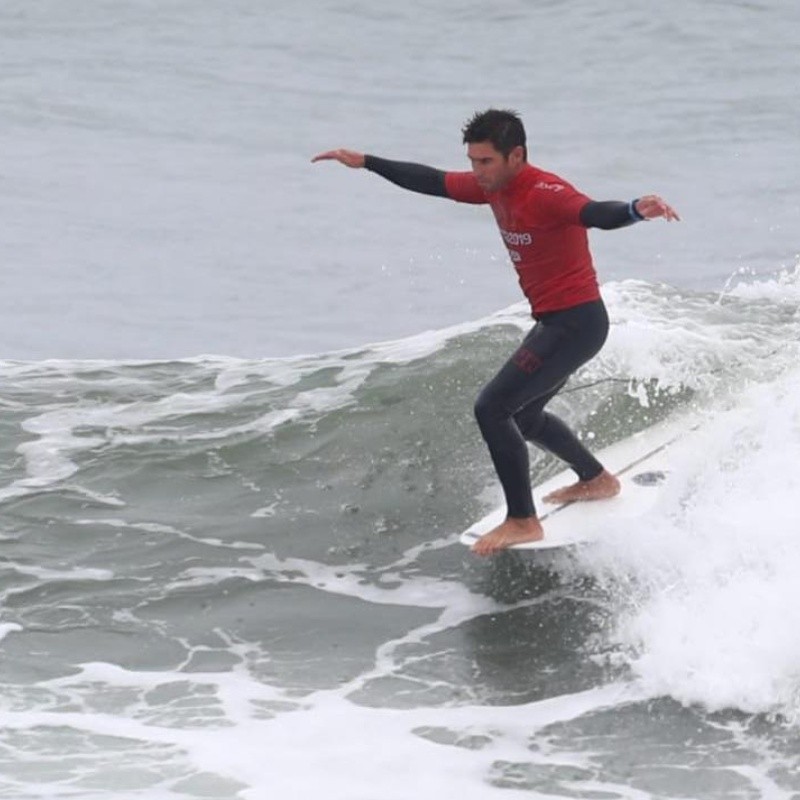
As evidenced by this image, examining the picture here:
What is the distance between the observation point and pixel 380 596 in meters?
8.00

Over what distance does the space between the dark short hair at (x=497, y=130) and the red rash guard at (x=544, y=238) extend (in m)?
0.17

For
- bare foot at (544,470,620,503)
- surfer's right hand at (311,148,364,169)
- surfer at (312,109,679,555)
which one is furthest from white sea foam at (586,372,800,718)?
surfer's right hand at (311,148,364,169)

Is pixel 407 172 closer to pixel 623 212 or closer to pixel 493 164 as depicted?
pixel 493 164

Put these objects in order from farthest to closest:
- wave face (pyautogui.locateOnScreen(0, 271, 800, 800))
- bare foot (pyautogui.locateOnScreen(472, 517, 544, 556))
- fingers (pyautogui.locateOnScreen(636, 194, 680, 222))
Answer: bare foot (pyautogui.locateOnScreen(472, 517, 544, 556)) < fingers (pyautogui.locateOnScreen(636, 194, 680, 222)) < wave face (pyautogui.locateOnScreen(0, 271, 800, 800))

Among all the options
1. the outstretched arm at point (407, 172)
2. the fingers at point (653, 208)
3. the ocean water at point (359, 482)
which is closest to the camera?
the ocean water at point (359, 482)

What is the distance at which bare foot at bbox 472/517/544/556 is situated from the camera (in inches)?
309

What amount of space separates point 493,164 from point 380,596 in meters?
1.97

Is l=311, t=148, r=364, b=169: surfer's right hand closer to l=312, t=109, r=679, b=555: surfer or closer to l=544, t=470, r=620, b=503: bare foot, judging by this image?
l=312, t=109, r=679, b=555: surfer

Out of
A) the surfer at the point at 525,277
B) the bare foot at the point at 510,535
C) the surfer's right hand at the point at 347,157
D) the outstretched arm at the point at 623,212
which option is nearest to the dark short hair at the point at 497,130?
the surfer at the point at 525,277

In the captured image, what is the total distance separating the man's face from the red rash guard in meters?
0.06

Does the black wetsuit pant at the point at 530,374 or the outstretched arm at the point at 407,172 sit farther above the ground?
the outstretched arm at the point at 407,172

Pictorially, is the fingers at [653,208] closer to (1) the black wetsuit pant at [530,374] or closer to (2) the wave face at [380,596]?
(1) the black wetsuit pant at [530,374]

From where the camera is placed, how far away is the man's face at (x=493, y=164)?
7.46m

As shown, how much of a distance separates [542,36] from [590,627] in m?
19.1
